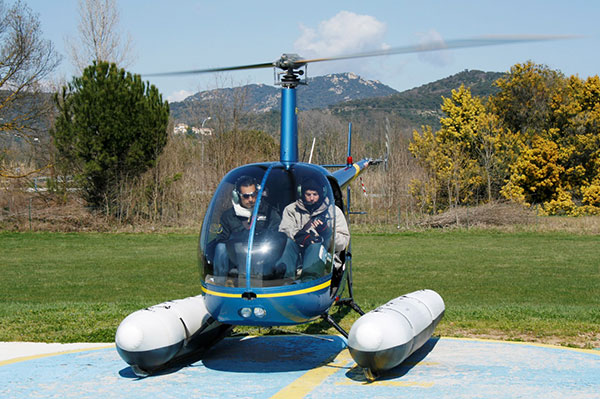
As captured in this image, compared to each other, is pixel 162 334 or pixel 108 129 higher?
pixel 108 129

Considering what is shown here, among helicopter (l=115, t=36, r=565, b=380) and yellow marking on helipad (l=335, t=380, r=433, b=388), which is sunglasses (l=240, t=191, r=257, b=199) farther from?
yellow marking on helipad (l=335, t=380, r=433, b=388)

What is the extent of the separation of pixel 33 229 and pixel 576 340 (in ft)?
89.9

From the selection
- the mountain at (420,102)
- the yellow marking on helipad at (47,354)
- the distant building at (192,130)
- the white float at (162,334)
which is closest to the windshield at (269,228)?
the white float at (162,334)

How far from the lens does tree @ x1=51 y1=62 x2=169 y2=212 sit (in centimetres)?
2950

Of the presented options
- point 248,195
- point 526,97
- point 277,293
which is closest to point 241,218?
point 248,195

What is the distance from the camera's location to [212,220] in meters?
6.75

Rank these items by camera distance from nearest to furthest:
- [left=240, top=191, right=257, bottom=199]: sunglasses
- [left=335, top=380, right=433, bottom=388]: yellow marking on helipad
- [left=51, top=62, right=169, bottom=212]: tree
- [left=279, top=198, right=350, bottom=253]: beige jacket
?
1. [left=335, top=380, right=433, bottom=388]: yellow marking on helipad
2. [left=279, top=198, right=350, bottom=253]: beige jacket
3. [left=240, top=191, right=257, bottom=199]: sunglasses
4. [left=51, top=62, right=169, bottom=212]: tree

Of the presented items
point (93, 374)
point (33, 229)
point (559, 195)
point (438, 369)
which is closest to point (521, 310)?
point (438, 369)

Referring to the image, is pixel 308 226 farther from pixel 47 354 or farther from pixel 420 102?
pixel 420 102

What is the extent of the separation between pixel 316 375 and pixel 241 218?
173 centimetres

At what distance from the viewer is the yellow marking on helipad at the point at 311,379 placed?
5.91m

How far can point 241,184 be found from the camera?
273 inches

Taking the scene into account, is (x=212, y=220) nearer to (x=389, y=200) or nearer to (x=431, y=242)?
(x=431, y=242)

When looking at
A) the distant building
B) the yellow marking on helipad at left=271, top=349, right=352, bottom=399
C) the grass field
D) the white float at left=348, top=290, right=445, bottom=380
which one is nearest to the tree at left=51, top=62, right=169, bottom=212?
the grass field
